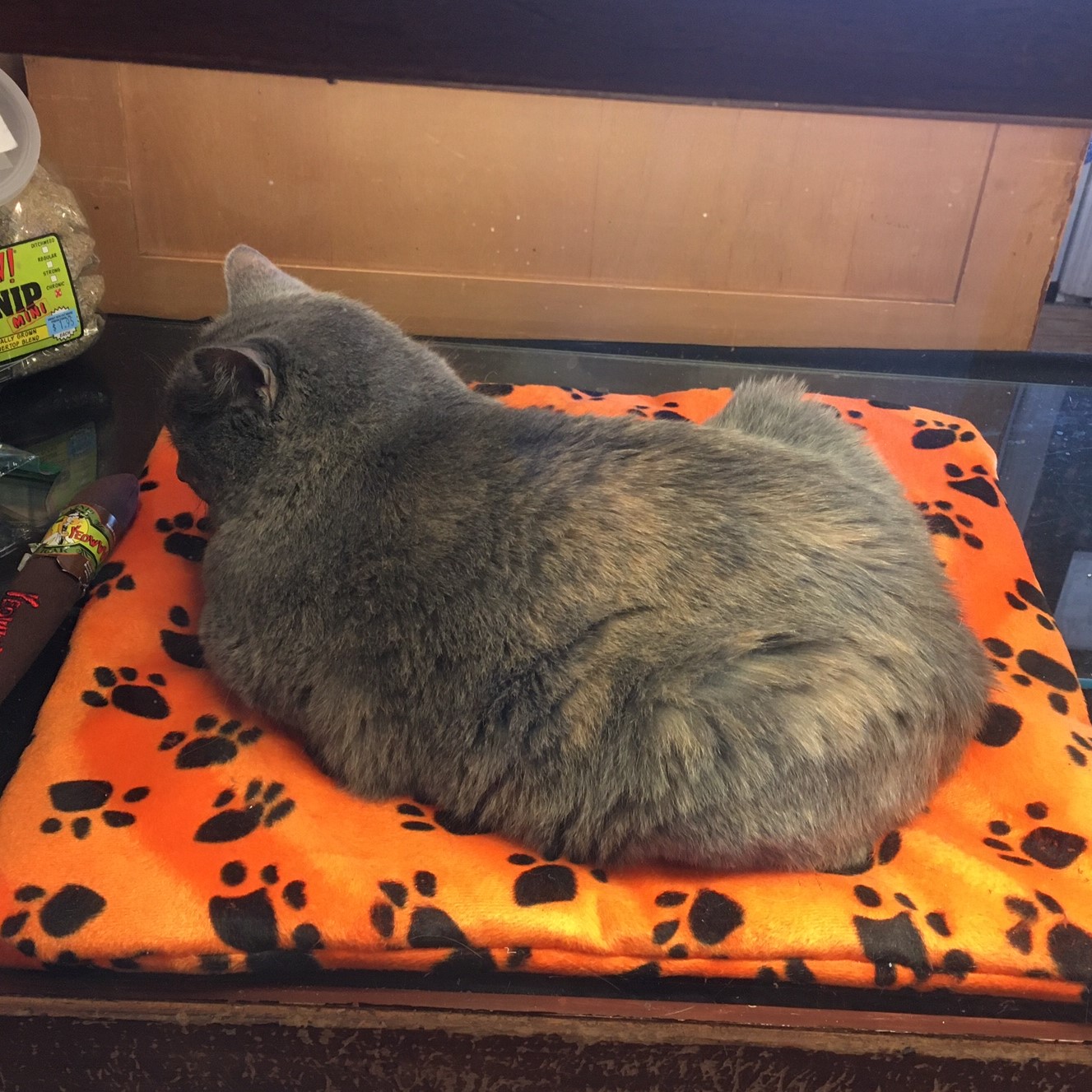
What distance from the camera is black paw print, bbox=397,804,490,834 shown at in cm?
87

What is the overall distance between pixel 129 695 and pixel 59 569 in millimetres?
210

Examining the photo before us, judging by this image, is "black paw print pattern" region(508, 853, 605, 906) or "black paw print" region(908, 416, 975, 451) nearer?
"black paw print pattern" region(508, 853, 605, 906)

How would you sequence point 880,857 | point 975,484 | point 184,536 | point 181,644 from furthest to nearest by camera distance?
point 975,484, point 184,536, point 181,644, point 880,857

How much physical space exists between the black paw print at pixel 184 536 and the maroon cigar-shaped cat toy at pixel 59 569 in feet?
0.19

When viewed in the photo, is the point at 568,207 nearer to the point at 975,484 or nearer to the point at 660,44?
the point at 660,44

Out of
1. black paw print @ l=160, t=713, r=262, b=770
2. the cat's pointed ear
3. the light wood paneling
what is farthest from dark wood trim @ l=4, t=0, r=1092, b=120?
black paw print @ l=160, t=713, r=262, b=770

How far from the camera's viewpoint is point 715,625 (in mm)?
798

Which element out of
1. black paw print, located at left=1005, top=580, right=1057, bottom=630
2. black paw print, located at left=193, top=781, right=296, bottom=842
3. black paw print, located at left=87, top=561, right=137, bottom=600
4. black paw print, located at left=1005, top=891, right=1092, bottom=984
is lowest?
black paw print, located at left=193, top=781, right=296, bottom=842

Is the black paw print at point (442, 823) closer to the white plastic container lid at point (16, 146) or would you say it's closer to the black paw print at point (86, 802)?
the black paw print at point (86, 802)

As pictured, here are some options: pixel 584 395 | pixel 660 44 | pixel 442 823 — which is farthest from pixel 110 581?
pixel 660 44

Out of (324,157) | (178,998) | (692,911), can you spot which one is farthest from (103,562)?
(692,911)

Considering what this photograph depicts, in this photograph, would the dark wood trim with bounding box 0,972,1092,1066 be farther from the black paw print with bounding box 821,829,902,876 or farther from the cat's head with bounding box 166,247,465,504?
the cat's head with bounding box 166,247,465,504

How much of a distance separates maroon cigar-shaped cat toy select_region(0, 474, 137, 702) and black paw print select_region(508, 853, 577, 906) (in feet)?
1.89

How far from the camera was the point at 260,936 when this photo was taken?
2.50 ft
